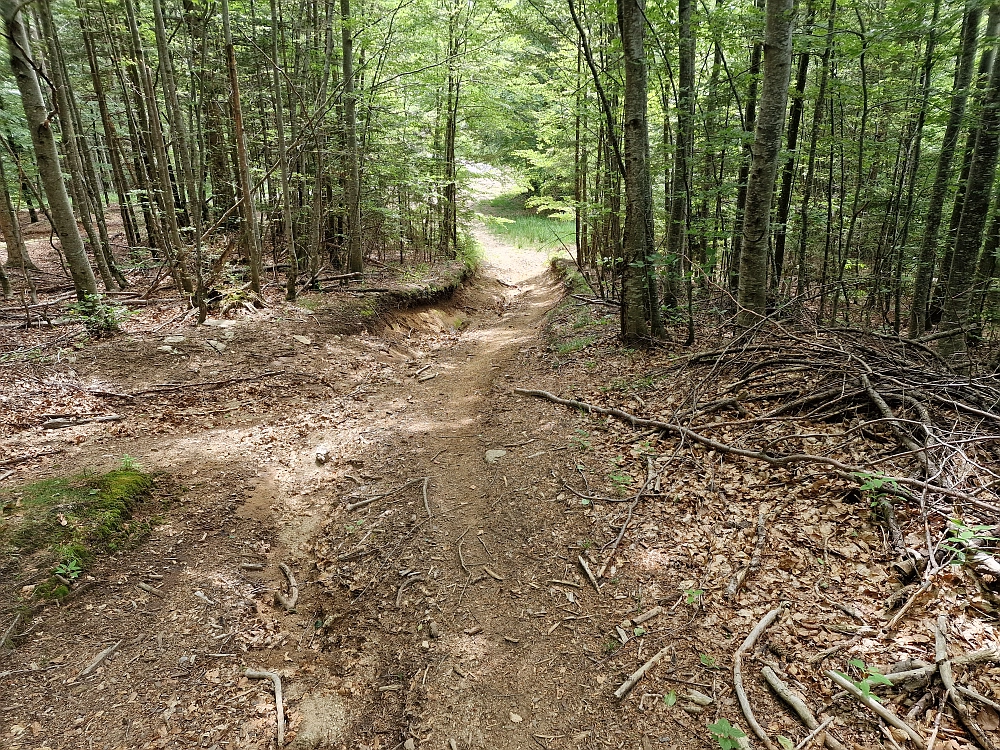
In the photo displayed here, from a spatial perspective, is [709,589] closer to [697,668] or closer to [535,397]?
[697,668]

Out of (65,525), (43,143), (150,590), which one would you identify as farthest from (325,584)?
(43,143)

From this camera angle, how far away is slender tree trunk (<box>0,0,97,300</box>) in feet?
24.3

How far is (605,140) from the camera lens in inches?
582

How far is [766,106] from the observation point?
6.04 m

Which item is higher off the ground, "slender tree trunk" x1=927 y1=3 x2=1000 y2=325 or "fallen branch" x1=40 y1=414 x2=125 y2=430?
"slender tree trunk" x1=927 y1=3 x2=1000 y2=325

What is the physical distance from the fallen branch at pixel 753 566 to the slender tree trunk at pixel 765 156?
2710mm

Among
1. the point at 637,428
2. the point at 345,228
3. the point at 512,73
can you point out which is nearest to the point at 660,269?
the point at 637,428

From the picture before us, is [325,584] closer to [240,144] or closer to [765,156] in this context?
[765,156]

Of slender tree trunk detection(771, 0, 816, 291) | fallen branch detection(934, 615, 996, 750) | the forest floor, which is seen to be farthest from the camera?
slender tree trunk detection(771, 0, 816, 291)

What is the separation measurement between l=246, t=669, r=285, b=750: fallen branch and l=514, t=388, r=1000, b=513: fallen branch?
4.37m

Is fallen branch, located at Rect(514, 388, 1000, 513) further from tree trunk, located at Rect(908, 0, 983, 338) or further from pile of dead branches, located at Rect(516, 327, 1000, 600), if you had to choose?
tree trunk, located at Rect(908, 0, 983, 338)

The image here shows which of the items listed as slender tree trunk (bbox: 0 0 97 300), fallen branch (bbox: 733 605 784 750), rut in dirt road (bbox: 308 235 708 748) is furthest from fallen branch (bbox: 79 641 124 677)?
slender tree trunk (bbox: 0 0 97 300)

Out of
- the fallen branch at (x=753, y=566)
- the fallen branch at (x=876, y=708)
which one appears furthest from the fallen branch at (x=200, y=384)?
the fallen branch at (x=876, y=708)

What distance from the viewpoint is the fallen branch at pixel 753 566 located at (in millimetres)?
3709
